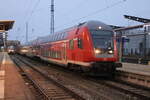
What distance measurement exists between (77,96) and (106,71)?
5252 millimetres

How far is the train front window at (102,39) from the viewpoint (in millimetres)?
14633

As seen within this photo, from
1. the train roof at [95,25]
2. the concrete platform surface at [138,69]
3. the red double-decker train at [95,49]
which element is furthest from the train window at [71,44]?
the concrete platform surface at [138,69]

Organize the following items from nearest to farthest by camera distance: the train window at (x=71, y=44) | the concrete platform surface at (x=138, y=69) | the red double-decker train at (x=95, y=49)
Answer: the red double-decker train at (x=95, y=49) → the concrete platform surface at (x=138, y=69) → the train window at (x=71, y=44)

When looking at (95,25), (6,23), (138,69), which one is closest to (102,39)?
(95,25)

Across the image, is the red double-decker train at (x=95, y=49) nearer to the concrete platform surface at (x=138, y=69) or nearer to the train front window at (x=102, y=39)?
the train front window at (x=102, y=39)

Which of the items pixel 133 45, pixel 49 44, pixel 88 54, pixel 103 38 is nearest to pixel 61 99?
pixel 88 54

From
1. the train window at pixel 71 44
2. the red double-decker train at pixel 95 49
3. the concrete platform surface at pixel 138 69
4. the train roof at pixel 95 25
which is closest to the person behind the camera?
the red double-decker train at pixel 95 49

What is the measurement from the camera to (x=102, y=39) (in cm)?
1491

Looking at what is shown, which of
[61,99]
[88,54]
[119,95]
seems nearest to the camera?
[61,99]

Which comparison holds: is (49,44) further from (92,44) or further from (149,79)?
(149,79)

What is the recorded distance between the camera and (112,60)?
48.5 feet

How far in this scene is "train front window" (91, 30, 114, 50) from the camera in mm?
14633

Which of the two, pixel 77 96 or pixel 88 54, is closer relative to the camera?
pixel 77 96

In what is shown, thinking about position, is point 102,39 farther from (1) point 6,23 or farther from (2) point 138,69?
(1) point 6,23
